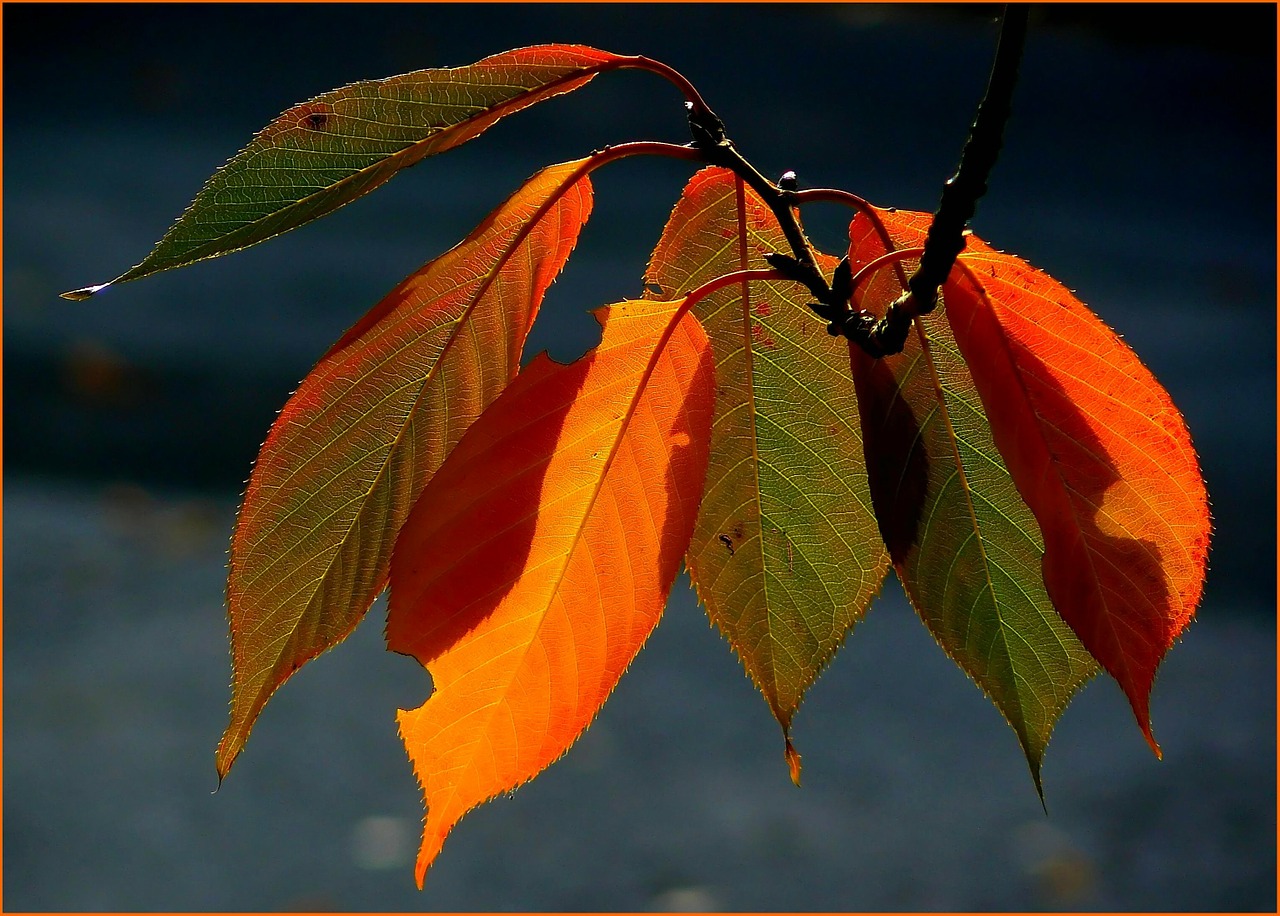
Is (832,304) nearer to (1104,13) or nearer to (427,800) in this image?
(427,800)

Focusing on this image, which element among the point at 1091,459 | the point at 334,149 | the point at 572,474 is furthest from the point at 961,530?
the point at 334,149

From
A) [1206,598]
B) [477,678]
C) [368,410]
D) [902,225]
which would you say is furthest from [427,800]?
[1206,598]

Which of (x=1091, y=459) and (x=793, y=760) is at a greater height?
(x=1091, y=459)

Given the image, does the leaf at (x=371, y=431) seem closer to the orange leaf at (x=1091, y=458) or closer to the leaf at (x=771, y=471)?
the leaf at (x=771, y=471)

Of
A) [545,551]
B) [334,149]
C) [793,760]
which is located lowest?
[793,760]

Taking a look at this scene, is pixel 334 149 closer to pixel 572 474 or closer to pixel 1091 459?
pixel 572 474

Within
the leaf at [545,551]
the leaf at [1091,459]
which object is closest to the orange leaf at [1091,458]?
the leaf at [1091,459]

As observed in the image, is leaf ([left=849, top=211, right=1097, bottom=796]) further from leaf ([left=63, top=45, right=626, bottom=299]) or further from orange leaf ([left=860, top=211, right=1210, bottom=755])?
leaf ([left=63, top=45, right=626, bottom=299])
